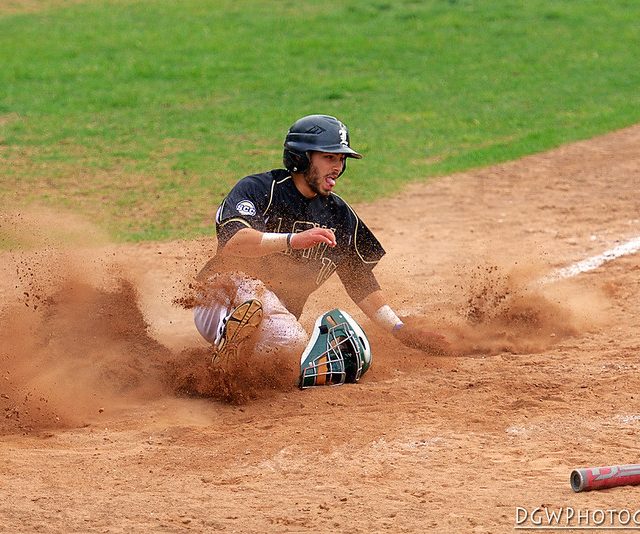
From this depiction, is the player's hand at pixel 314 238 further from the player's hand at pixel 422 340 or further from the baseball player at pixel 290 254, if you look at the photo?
the player's hand at pixel 422 340

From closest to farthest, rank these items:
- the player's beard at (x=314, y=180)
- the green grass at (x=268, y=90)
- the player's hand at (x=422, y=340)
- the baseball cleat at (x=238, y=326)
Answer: the baseball cleat at (x=238, y=326) → the player's beard at (x=314, y=180) → the player's hand at (x=422, y=340) → the green grass at (x=268, y=90)

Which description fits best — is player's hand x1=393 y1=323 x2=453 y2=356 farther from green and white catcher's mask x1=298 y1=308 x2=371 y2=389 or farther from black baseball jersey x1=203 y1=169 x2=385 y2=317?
green and white catcher's mask x1=298 y1=308 x2=371 y2=389

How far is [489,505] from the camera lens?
470cm

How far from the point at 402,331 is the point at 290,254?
0.88 meters

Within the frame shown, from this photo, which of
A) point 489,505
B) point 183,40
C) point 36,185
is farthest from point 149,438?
point 183,40

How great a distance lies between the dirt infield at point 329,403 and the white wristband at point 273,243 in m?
0.69

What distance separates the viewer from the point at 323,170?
6996mm

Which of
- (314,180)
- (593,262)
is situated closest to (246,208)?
(314,180)

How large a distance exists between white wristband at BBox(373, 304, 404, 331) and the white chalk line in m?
2.16

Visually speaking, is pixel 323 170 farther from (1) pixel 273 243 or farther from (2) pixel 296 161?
(1) pixel 273 243

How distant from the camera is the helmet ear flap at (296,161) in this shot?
6945 millimetres

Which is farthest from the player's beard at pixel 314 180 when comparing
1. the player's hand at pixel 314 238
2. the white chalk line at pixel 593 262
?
the white chalk line at pixel 593 262

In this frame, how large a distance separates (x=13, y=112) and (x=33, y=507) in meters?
11.6

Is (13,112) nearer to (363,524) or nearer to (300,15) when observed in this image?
(300,15)
